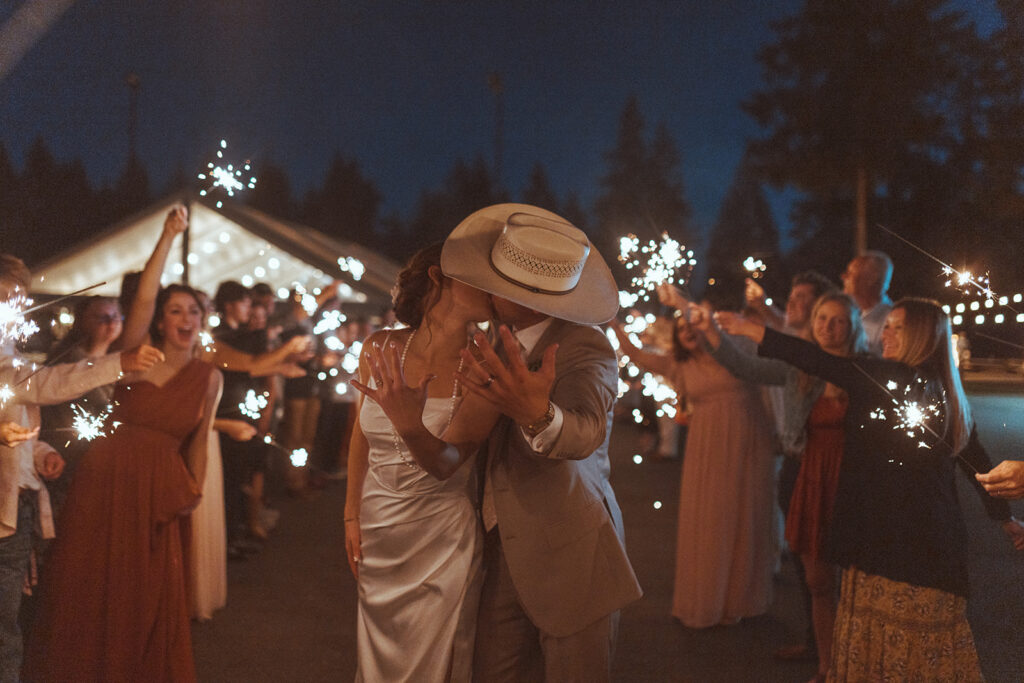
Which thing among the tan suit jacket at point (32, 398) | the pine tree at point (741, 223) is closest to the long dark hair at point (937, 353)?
the tan suit jacket at point (32, 398)

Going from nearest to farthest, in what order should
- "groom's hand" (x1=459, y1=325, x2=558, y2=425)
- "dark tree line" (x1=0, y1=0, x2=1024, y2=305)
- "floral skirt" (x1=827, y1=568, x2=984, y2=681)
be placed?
"groom's hand" (x1=459, y1=325, x2=558, y2=425) → "dark tree line" (x1=0, y1=0, x2=1024, y2=305) → "floral skirt" (x1=827, y1=568, x2=984, y2=681)

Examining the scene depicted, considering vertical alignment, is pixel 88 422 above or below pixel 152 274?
below

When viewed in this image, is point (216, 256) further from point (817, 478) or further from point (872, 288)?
point (817, 478)

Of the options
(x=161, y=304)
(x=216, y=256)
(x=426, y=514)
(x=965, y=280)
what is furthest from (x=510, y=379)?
(x=216, y=256)

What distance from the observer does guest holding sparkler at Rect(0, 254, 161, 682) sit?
300cm

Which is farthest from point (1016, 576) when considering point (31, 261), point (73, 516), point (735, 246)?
point (735, 246)

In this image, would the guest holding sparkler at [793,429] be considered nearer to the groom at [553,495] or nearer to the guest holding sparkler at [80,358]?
the groom at [553,495]

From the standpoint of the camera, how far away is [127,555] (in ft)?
11.8

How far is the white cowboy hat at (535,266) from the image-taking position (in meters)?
2.57

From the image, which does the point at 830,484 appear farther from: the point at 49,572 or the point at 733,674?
the point at 49,572

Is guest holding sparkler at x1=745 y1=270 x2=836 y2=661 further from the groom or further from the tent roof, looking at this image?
the tent roof

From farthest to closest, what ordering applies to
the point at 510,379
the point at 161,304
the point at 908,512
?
1. the point at 161,304
2. the point at 908,512
3. the point at 510,379

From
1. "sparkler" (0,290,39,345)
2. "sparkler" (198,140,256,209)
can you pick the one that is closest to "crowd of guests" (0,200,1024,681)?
"sparkler" (0,290,39,345)

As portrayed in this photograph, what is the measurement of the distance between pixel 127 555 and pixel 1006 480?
3396 mm
